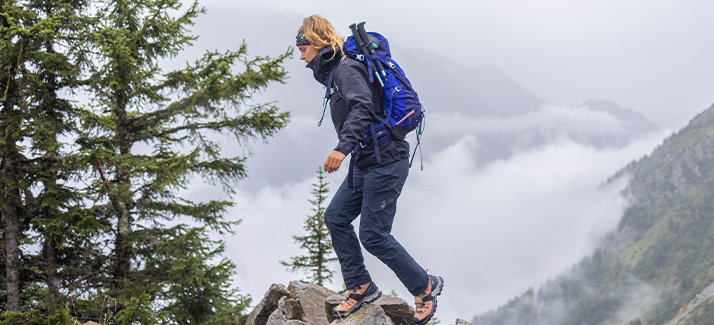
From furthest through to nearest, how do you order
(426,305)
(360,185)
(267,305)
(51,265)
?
(51,265), (267,305), (426,305), (360,185)

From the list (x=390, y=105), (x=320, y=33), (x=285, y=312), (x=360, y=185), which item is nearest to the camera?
(x=390, y=105)

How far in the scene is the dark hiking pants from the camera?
5367 mm

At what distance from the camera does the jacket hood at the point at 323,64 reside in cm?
541

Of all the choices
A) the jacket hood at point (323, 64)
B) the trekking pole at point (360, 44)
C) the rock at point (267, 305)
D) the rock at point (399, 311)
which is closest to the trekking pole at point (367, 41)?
the trekking pole at point (360, 44)

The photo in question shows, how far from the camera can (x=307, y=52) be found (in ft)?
18.1

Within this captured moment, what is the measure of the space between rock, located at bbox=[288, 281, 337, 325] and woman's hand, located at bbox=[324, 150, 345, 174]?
9.34ft

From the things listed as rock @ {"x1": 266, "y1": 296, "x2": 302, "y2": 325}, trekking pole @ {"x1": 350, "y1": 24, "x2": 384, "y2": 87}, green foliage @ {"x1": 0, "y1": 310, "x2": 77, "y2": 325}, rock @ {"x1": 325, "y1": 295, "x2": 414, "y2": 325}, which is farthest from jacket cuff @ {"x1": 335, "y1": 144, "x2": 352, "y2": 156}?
green foliage @ {"x1": 0, "y1": 310, "x2": 77, "y2": 325}

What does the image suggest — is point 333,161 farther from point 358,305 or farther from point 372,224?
point 358,305

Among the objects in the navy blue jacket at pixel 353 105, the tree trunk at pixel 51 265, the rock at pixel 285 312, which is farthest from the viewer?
the tree trunk at pixel 51 265

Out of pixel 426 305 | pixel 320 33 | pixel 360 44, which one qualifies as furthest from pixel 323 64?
pixel 426 305

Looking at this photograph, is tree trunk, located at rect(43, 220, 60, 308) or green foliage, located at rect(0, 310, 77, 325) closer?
green foliage, located at rect(0, 310, 77, 325)

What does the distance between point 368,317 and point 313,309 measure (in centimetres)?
175

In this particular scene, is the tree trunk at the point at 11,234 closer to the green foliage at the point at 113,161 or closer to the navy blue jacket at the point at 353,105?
the green foliage at the point at 113,161

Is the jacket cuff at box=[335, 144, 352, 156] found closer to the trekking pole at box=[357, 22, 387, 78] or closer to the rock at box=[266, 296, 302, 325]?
the trekking pole at box=[357, 22, 387, 78]
